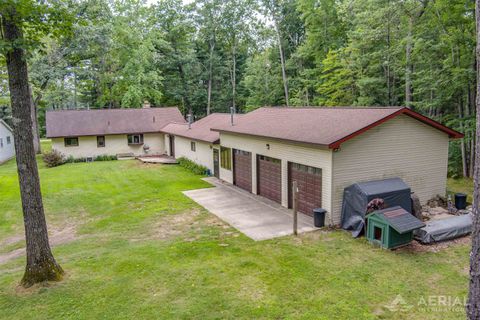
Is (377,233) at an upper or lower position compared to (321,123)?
lower

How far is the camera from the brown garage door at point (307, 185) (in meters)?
12.6

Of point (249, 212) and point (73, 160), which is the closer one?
point (249, 212)

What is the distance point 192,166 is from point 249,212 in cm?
1008

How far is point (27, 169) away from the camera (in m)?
7.93

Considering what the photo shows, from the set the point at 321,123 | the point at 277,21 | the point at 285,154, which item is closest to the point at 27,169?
the point at 285,154

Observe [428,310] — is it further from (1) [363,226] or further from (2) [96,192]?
(2) [96,192]

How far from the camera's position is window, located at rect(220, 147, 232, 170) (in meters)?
19.3

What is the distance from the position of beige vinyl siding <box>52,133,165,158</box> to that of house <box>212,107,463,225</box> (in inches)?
642

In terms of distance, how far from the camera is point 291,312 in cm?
686

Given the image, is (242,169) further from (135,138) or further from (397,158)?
(135,138)

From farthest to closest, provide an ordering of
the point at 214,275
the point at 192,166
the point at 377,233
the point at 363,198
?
the point at 192,166 < the point at 363,198 < the point at 377,233 < the point at 214,275

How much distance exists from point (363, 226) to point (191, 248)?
530cm

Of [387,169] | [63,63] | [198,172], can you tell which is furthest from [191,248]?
[63,63]

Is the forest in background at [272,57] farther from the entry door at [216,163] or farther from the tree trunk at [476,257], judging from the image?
the entry door at [216,163]
